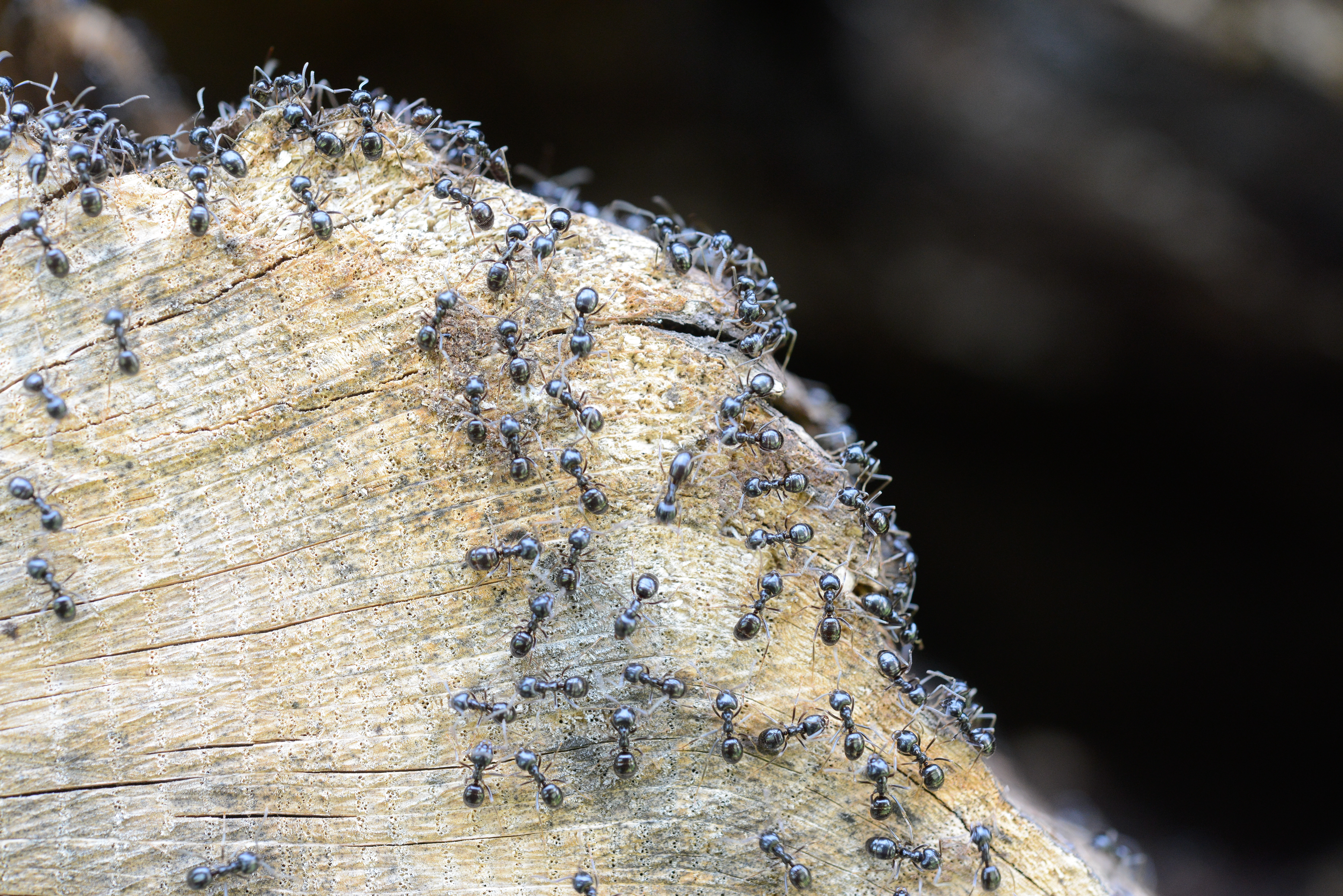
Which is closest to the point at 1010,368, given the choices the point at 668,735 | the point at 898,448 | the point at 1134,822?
the point at 898,448

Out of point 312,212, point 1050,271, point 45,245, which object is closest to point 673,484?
point 312,212

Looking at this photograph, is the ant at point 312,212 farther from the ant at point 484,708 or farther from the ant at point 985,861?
the ant at point 985,861

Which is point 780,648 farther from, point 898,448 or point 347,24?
point 347,24

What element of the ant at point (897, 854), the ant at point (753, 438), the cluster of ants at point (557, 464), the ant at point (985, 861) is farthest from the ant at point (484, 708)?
the ant at point (985, 861)

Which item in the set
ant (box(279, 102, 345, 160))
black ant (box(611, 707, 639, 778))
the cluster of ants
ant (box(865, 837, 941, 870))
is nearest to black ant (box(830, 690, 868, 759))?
the cluster of ants

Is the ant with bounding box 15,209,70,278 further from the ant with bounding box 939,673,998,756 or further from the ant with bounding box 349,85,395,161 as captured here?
the ant with bounding box 939,673,998,756

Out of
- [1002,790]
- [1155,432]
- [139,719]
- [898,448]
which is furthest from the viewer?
[898,448]
